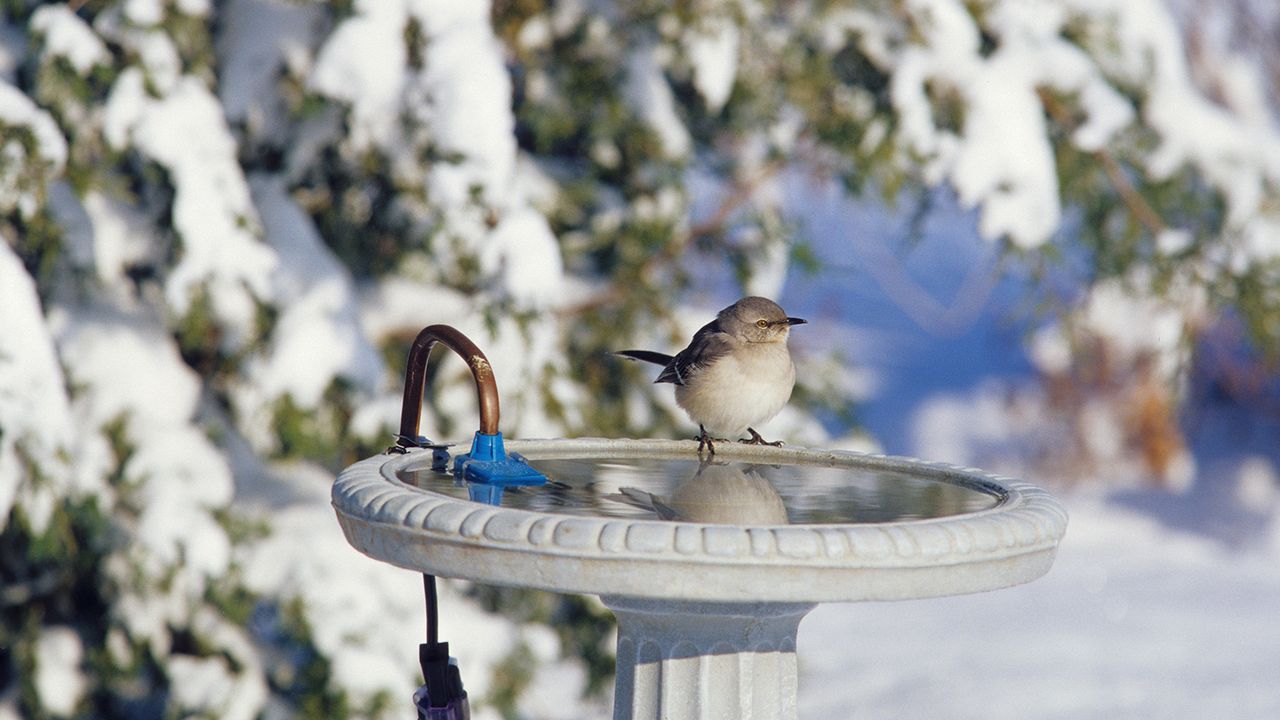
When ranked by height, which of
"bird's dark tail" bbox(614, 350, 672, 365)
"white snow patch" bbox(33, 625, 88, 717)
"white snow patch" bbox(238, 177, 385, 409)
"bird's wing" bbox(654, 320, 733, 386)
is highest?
"white snow patch" bbox(238, 177, 385, 409)

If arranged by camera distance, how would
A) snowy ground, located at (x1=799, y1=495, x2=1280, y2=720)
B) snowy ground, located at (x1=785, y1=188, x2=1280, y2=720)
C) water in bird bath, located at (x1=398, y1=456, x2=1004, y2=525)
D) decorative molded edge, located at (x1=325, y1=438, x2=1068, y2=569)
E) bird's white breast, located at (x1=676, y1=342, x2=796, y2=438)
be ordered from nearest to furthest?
decorative molded edge, located at (x1=325, y1=438, x2=1068, y2=569) → water in bird bath, located at (x1=398, y1=456, x2=1004, y2=525) → bird's white breast, located at (x1=676, y1=342, x2=796, y2=438) → snowy ground, located at (x1=799, y1=495, x2=1280, y2=720) → snowy ground, located at (x1=785, y1=188, x2=1280, y2=720)

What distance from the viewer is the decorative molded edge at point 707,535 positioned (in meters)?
2.13

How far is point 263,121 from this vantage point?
4.45 m

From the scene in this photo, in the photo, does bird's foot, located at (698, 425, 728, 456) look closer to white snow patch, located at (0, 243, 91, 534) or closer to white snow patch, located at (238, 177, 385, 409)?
white snow patch, located at (238, 177, 385, 409)

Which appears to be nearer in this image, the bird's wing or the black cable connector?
the black cable connector

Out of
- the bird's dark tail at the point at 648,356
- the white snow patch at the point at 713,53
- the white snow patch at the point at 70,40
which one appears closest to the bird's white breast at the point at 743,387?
the bird's dark tail at the point at 648,356

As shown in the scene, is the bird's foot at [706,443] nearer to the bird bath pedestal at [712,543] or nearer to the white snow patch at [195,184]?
the bird bath pedestal at [712,543]

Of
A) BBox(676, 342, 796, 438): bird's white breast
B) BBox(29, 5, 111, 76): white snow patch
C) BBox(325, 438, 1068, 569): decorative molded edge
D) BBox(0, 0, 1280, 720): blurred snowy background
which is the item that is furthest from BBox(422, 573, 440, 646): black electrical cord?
BBox(29, 5, 111, 76): white snow patch

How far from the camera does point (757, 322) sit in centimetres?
341

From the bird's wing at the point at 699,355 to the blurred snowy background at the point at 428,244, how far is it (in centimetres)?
67

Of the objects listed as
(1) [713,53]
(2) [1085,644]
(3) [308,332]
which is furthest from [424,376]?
(2) [1085,644]

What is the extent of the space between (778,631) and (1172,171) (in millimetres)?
3095

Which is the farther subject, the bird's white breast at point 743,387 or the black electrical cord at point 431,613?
the bird's white breast at point 743,387

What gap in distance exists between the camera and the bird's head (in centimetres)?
340
